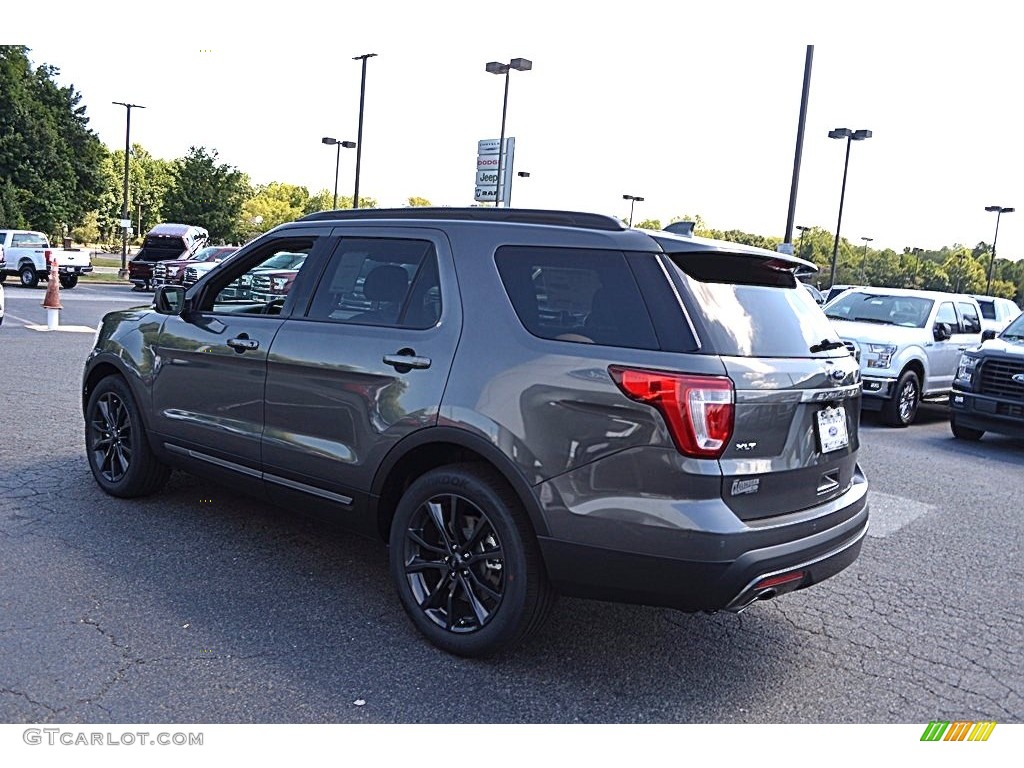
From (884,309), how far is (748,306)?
9.89m

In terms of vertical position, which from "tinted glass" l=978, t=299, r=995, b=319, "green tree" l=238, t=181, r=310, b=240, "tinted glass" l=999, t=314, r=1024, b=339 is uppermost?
"green tree" l=238, t=181, r=310, b=240

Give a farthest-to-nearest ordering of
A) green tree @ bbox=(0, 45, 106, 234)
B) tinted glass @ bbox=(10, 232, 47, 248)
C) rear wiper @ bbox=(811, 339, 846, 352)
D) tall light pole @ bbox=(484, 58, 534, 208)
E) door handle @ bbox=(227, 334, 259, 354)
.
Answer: green tree @ bbox=(0, 45, 106, 234) → tinted glass @ bbox=(10, 232, 47, 248) → tall light pole @ bbox=(484, 58, 534, 208) → door handle @ bbox=(227, 334, 259, 354) → rear wiper @ bbox=(811, 339, 846, 352)

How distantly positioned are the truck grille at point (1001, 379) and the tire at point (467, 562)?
814 cm

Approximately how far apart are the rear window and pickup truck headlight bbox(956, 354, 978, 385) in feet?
23.7

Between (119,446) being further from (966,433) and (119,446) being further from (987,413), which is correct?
(966,433)

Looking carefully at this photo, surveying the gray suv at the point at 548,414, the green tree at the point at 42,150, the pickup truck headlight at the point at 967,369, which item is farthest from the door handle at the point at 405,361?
the green tree at the point at 42,150

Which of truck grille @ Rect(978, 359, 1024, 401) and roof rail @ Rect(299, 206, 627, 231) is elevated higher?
roof rail @ Rect(299, 206, 627, 231)

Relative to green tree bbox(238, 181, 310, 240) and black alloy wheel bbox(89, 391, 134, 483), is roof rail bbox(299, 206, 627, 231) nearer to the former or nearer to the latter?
black alloy wheel bbox(89, 391, 134, 483)

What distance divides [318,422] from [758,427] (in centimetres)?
202

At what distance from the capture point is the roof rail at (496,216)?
3646mm

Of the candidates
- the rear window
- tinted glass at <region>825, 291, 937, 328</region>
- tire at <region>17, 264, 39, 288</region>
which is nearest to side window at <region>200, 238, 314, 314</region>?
the rear window

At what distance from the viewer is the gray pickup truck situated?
36.6 feet

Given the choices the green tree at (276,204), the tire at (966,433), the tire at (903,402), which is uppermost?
the green tree at (276,204)

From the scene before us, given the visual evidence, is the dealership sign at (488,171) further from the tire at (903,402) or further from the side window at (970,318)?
the tire at (903,402)
